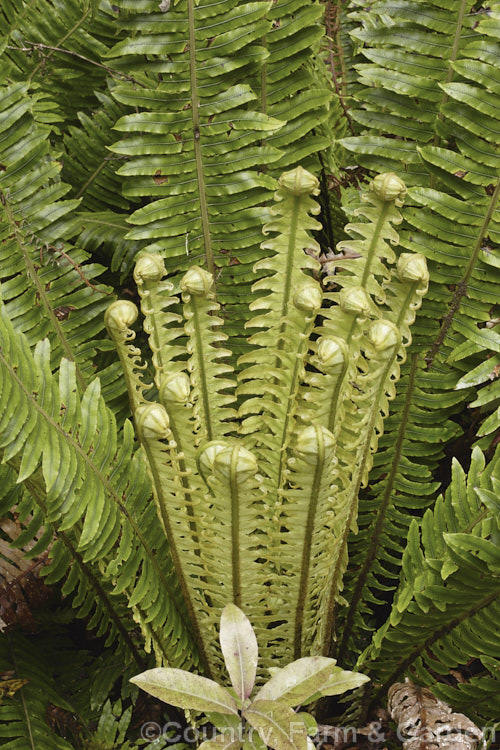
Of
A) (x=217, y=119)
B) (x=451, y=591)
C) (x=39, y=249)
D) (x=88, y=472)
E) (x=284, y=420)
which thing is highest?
(x=217, y=119)

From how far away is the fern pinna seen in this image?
1.03m

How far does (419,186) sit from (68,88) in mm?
1285

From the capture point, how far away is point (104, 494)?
1.18m

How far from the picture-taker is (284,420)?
129 cm

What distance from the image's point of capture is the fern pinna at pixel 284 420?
103cm

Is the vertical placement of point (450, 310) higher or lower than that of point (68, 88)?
lower

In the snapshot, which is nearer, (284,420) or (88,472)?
(88,472)

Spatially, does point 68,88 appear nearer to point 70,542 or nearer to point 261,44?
point 261,44

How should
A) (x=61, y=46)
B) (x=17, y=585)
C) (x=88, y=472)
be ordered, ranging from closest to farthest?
(x=88, y=472) → (x=17, y=585) → (x=61, y=46)

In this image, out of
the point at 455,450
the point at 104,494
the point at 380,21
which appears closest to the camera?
the point at 104,494

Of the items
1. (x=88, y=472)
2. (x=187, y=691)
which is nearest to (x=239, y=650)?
(x=187, y=691)

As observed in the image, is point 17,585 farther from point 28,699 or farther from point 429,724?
point 429,724

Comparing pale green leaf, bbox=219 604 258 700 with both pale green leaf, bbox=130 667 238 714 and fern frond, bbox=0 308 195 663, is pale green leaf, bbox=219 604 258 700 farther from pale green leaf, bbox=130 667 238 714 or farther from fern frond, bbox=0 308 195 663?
fern frond, bbox=0 308 195 663

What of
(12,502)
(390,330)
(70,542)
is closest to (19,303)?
(12,502)
